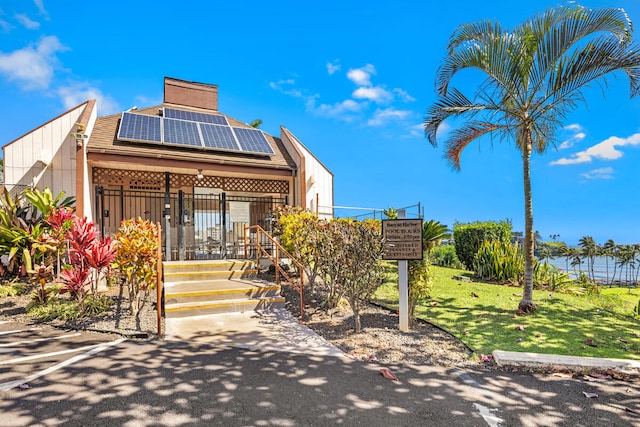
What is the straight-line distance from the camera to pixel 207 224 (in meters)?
12.1

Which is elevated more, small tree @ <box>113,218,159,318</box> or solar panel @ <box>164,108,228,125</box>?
solar panel @ <box>164,108,228,125</box>

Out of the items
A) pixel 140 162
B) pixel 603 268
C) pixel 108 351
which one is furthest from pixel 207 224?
pixel 603 268

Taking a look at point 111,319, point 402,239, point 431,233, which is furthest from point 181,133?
point 431,233

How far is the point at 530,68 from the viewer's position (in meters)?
6.96

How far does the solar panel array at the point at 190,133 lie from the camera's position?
32.4ft

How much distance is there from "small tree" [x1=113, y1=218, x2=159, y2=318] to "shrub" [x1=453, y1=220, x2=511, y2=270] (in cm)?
1083

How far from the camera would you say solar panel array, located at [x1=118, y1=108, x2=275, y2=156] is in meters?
9.88

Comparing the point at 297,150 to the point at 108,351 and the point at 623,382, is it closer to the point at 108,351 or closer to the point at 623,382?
the point at 108,351

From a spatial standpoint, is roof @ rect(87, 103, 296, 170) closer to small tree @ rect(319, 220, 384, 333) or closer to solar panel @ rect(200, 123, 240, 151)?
solar panel @ rect(200, 123, 240, 151)

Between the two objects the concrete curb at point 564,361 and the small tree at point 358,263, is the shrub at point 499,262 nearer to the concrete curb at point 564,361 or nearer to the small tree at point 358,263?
the concrete curb at point 564,361

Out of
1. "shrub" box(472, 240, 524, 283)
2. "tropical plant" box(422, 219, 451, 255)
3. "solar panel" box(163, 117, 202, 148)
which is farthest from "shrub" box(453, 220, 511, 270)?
"solar panel" box(163, 117, 202, 148)

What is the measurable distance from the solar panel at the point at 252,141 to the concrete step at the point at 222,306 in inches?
220

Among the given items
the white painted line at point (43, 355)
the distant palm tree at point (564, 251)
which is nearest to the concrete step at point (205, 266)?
the white painted line at point (43, 355)

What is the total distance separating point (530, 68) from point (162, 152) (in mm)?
9593
